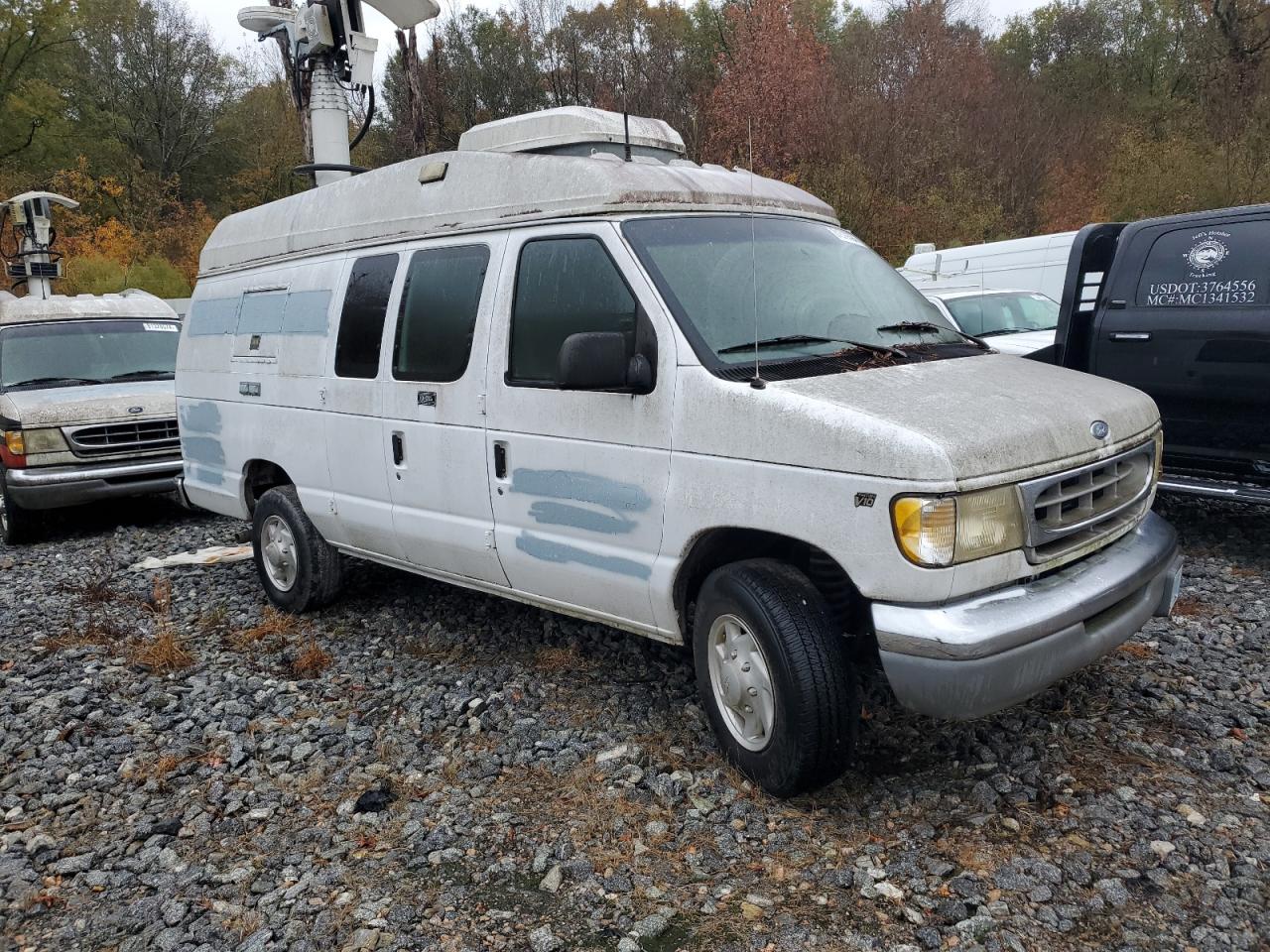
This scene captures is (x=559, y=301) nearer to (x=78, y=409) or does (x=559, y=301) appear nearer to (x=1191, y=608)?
(x=1191, y=608)

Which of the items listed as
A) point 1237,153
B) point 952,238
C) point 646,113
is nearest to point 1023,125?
point 952,238

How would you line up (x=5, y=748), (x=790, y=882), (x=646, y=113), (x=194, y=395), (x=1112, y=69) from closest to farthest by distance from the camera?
(x=790, y=882) < (x=5, y=748) < (x=194, y=395) < (x=646, y=113) < (x=1112, y=69)

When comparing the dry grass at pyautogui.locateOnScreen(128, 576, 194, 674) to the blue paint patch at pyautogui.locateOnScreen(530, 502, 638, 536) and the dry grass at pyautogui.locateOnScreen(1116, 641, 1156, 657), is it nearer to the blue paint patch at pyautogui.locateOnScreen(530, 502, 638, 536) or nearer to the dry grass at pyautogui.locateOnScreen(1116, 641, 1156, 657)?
the blue paint patch at pyautogui.locateOnScreen(530, 502, 638, 536)

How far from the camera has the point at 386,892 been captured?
3057 mm

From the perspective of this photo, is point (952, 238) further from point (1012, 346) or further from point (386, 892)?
point (386, 892)

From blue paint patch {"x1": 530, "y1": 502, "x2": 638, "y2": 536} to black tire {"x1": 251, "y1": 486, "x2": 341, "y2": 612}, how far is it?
82.6 inches

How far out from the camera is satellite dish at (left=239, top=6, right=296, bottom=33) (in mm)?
8513

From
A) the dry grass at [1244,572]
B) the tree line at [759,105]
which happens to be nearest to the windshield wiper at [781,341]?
the dry grass at [1244,572]

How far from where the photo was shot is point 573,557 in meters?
Answer: 3.93

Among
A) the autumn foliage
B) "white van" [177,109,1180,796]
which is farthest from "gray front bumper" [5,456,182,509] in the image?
the autumn foliage

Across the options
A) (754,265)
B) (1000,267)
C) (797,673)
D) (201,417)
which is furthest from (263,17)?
(1000,267)

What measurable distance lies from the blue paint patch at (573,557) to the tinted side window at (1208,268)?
443 cm

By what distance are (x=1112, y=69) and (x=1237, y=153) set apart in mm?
13864

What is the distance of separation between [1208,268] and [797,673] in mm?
4578
